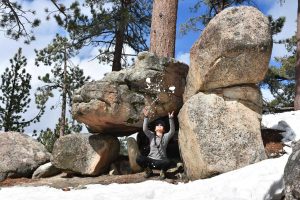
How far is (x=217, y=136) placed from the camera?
338 inches

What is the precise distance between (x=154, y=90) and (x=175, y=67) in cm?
81

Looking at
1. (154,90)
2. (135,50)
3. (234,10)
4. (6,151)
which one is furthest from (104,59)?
(234,10)

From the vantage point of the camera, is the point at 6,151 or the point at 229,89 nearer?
the point at 229,89

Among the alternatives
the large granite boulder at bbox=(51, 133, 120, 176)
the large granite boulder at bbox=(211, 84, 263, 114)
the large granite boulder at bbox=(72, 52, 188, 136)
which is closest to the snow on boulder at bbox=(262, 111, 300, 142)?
the large granite boulder at bbox=(211, 84, 263, 114)

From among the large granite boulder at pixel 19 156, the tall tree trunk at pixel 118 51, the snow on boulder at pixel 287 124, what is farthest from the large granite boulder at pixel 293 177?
the tall tree trunk at pixel 118 51

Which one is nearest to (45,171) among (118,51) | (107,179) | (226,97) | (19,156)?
(19,156)

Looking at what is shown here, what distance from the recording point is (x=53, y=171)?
1169cm

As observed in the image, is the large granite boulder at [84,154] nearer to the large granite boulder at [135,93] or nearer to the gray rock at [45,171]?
the gray rock at [45,171]

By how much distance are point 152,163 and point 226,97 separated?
2188mm

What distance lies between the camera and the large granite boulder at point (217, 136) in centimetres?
846

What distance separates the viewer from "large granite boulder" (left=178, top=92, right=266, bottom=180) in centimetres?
846

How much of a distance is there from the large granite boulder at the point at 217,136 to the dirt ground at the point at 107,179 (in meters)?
0.63

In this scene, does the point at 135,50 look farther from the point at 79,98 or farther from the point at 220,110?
the point at 220,110

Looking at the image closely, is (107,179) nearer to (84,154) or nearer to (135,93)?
(84,154)
